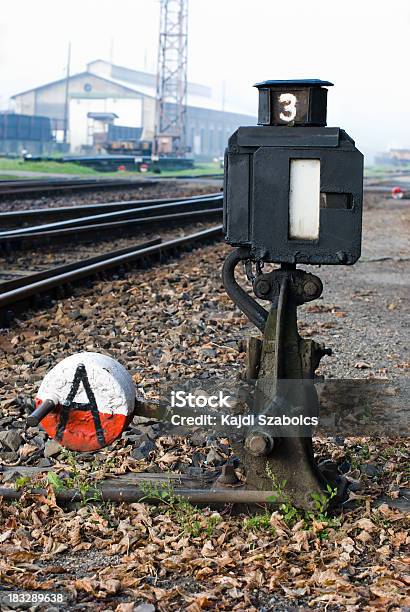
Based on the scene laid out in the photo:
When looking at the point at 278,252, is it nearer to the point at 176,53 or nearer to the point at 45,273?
the point at 45,273

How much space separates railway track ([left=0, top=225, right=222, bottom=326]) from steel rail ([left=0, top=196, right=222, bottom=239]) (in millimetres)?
1667

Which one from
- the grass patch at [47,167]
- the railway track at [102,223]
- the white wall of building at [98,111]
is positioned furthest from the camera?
the white wall of building at [98,111]

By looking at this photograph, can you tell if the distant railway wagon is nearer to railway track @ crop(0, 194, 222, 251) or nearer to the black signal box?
railway track @ crop(0, 194, 222, 251)

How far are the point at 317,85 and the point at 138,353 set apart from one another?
128 inches

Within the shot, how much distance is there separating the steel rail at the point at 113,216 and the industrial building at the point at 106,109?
1880 inches

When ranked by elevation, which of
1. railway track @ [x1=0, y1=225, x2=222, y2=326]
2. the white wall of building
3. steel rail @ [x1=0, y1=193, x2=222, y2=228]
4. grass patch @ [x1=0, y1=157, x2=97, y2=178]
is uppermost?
the white wall of building

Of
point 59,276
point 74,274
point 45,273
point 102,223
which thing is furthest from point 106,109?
point 59,276

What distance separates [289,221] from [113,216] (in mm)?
13253

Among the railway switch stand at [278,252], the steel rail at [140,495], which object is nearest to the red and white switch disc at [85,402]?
the railway switch stand at [278,252]

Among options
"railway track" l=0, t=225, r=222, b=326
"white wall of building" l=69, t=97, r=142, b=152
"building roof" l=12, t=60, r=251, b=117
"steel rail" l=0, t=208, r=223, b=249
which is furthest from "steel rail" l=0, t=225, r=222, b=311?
"building roof" l=12, t=60, r=251, b=117

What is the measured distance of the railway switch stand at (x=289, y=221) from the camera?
316 centimetres

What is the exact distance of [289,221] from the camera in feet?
10.6

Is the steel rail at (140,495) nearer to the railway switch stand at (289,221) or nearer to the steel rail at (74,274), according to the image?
the railway switch stand at (289,221)

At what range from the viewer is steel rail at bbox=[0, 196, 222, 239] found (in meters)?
12.8
